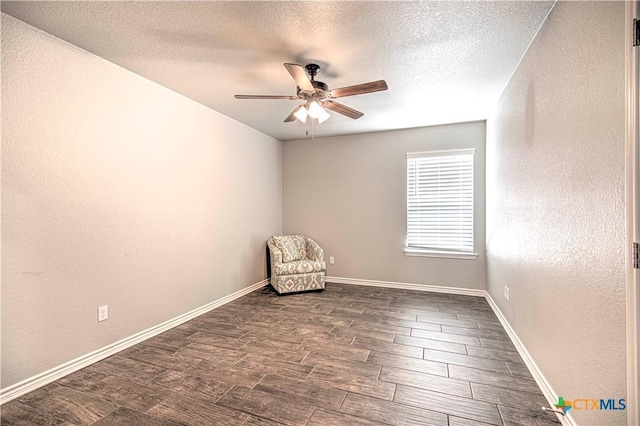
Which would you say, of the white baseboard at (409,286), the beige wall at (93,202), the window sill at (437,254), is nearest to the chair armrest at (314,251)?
the white baseboard at (409,286)

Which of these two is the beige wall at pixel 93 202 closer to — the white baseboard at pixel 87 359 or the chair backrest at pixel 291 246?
the white baseboard at pixel 87 359

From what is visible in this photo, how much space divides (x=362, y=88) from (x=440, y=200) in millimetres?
2700

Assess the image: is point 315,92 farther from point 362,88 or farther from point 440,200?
point 440,200

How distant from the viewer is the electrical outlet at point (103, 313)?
7.88ft

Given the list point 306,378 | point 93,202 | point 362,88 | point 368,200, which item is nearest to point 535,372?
point 306,378

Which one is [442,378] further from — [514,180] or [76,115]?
[76,115]

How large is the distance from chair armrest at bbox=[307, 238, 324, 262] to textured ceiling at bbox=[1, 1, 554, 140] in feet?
8.31

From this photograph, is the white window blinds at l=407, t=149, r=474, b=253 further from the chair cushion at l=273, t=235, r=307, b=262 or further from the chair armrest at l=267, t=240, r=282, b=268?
the chair armrest at l=267, t=240, r=282, b=268

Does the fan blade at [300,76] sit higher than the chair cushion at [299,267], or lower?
higher

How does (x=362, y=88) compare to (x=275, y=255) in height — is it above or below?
above

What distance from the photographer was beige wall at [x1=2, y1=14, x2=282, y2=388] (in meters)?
1.93

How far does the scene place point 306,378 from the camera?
6.93ft

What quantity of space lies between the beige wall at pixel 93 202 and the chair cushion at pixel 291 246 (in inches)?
41.9

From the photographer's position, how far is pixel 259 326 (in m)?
3.08
